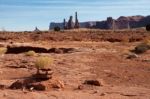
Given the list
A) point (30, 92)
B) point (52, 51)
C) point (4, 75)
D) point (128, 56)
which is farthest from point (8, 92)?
point (52, 51)

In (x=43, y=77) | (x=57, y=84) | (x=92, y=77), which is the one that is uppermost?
(x=43, y=77)

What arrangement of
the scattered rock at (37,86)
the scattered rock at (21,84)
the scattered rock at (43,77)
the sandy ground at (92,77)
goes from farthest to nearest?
the scattered rock at (43,77) → the scattered rock at (21,84) → the scattered rock at (37,86) → the sandy ground at (92,77)

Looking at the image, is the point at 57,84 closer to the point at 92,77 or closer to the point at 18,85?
the point at 18,85

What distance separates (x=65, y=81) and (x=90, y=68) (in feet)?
18.2

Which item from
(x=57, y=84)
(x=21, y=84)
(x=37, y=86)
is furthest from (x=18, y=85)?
(x=57, y=84)

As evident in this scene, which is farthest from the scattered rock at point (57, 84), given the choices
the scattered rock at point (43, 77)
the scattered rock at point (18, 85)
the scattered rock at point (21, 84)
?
the scattered rock at point (18, 85)

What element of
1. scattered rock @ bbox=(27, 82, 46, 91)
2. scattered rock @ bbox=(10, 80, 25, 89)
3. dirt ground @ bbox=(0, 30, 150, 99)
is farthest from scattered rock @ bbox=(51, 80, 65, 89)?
scattered rock @ bbox=(10, 80, 25, 89)

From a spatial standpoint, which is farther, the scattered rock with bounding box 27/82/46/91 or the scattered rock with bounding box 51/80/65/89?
the scattered rock with bounding box 51/80/65/89

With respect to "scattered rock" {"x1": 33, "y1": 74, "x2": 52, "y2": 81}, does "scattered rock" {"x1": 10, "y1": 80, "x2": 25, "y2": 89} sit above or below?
below

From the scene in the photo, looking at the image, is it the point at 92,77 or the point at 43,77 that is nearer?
the point at 43,77

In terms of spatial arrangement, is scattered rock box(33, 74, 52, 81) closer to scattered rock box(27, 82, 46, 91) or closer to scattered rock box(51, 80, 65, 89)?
scattered rock box(51, 80, 65, 89)

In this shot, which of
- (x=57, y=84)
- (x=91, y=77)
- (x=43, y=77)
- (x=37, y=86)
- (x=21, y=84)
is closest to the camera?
(x=37, y=86)

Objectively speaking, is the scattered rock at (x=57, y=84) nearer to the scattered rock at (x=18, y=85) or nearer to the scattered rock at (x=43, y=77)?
the scattered rock at (x=43, y=77)

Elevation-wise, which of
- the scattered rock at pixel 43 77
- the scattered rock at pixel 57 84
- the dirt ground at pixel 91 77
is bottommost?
the dirt ground at pixel 91 77
